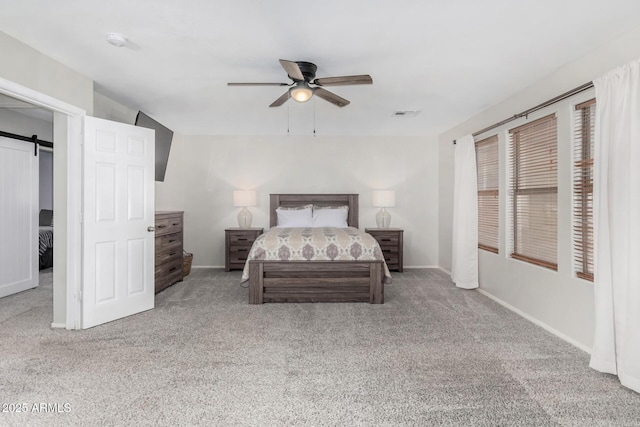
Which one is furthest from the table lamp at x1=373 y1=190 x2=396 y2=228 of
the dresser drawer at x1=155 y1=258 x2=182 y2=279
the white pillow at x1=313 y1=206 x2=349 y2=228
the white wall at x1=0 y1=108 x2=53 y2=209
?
the white wall at x1=0 y1=108 x2=53 y2=209

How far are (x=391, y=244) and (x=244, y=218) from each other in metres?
2.64

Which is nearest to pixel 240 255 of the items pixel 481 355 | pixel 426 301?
pixel 426 301

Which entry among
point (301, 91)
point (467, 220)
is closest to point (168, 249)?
point (301, 91)

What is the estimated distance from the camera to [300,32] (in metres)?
2.47

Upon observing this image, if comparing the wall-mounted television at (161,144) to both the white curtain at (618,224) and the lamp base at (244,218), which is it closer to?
the lamp base at (244,218)

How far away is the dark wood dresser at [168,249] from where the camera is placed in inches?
179

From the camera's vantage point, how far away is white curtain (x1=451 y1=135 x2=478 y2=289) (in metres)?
4.63

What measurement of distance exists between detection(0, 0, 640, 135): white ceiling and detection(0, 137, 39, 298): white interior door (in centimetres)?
195

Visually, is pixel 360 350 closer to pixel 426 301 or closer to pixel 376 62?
pixel 426 301

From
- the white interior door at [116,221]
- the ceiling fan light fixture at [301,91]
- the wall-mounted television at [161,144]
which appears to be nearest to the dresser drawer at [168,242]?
the white interior door at [116,221]

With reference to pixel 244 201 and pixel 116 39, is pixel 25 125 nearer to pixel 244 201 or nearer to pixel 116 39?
pixel 244 201

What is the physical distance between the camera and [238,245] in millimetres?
5855

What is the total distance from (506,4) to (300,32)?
1.36 metres

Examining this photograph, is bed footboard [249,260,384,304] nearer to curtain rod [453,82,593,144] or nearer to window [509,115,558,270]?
window [509,115,558,270]
